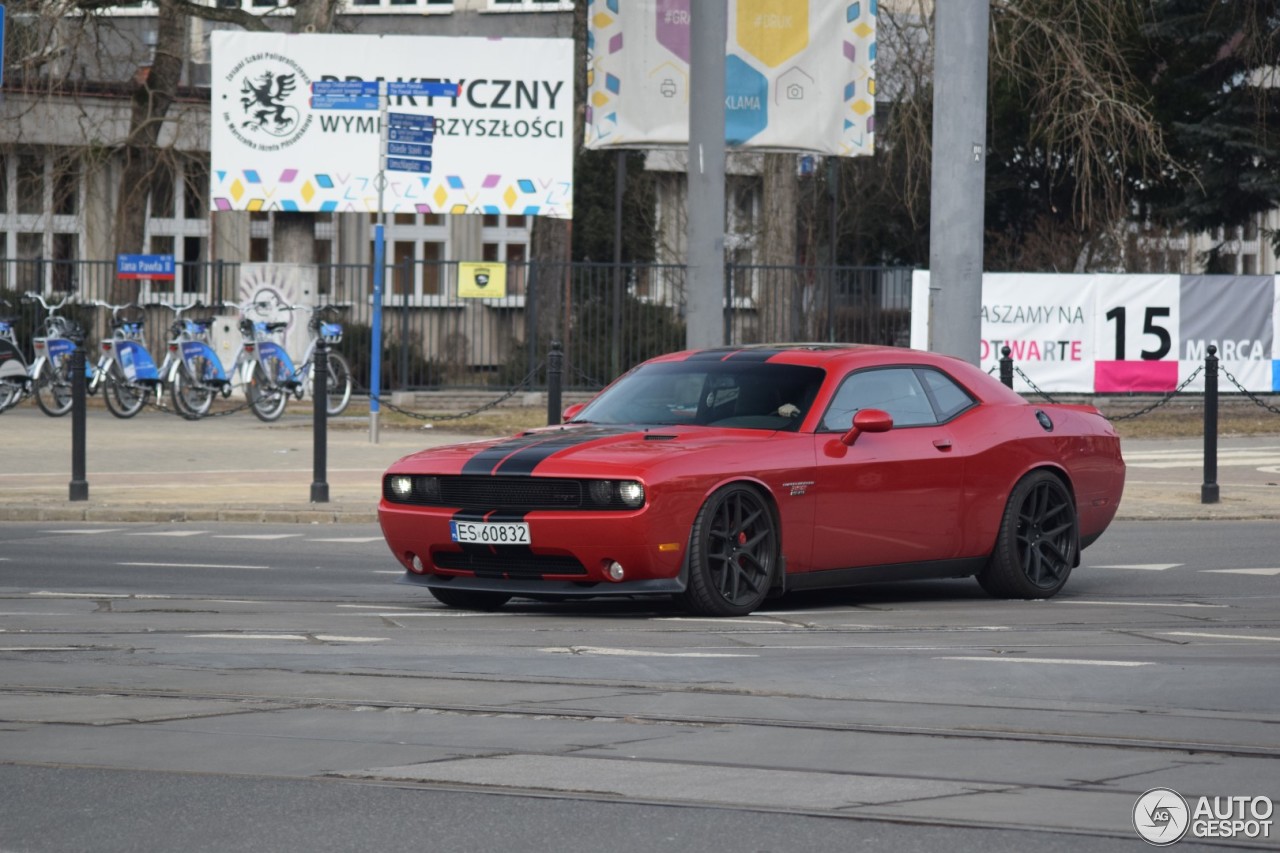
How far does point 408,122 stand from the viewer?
21781mm

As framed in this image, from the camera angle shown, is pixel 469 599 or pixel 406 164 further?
pixel 406 164

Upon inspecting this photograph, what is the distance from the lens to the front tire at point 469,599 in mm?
11109

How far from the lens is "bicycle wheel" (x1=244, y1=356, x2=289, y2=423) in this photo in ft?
92.6

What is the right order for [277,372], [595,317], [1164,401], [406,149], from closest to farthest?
[406,149]
[1164,401]
[277,372]
[595,317]

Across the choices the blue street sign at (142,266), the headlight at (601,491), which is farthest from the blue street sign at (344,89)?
the headlight at (601,491)

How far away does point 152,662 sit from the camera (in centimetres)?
880

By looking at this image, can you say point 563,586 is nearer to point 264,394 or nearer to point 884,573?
point 884,573

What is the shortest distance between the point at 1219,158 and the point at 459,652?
28.8 metres

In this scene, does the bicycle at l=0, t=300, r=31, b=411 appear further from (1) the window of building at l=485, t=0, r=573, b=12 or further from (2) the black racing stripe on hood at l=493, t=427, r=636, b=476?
(1) the window of building at l=485, t=0, r=573, b=12

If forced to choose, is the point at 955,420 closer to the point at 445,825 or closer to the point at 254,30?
the point at 445,825

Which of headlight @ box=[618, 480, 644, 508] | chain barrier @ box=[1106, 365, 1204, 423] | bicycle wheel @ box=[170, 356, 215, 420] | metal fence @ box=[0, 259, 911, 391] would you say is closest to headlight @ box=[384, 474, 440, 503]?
headlight @ box=[618, 480, 644, 508]

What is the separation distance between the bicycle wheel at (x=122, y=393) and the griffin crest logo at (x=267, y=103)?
455cm

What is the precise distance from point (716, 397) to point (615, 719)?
4.14 metres

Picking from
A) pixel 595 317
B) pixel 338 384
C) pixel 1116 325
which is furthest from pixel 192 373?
pixel 1116 325
